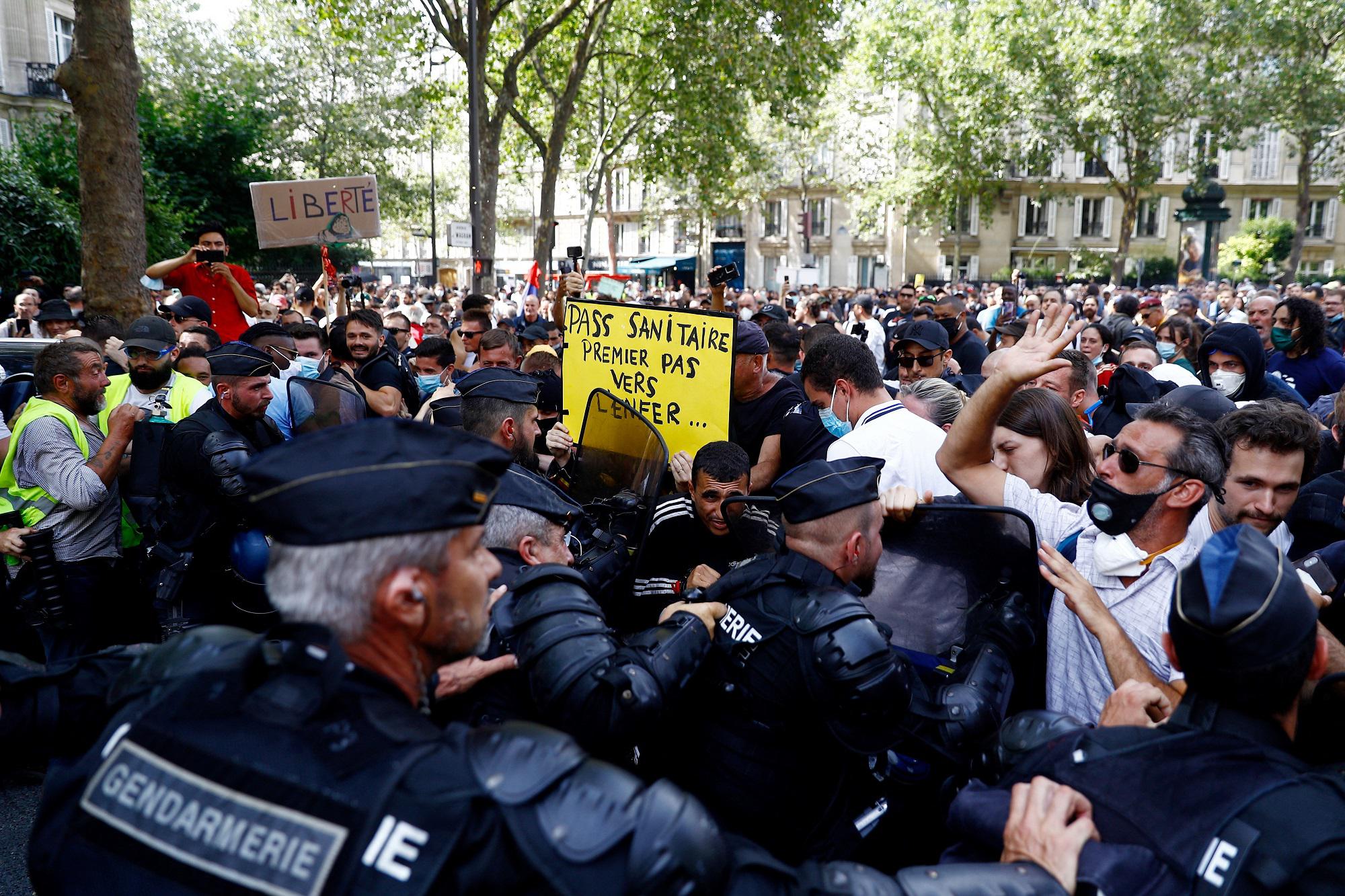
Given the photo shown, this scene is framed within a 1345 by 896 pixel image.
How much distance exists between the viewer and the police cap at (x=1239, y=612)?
1699 millimetres

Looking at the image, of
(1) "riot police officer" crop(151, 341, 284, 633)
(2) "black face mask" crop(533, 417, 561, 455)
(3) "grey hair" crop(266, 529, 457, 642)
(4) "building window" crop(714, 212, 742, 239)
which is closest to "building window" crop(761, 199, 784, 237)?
(4) "building window" crop(714, 212, 742, 239)

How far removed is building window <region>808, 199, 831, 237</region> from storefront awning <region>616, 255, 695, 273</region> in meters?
7.51

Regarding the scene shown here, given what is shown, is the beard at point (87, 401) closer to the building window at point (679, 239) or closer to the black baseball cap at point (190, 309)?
the black baseball cap at point (190, 309)


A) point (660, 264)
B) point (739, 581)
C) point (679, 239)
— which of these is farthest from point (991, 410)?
point (679, 239)

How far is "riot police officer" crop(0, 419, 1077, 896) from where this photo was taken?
1317mm

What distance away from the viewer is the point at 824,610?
2.25m

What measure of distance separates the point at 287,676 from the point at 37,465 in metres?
3.64

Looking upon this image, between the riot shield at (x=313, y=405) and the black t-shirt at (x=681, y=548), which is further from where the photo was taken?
the riot shield at (x=313, y=405)

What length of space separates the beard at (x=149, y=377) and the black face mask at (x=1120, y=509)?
424cm

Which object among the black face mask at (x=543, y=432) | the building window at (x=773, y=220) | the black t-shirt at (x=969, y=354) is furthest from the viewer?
the building window at (x=773, y=220)

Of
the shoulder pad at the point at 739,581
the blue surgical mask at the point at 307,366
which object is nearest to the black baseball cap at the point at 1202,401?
the shoulder pad at the point at 739,581

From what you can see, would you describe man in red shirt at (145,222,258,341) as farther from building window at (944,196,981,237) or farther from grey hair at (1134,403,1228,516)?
building window at (944,196,981,237)

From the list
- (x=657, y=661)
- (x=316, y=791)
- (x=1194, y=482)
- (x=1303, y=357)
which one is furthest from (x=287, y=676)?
(x=1303, y=357)

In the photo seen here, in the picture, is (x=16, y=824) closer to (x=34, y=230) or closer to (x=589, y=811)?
(x=589, y=811)
